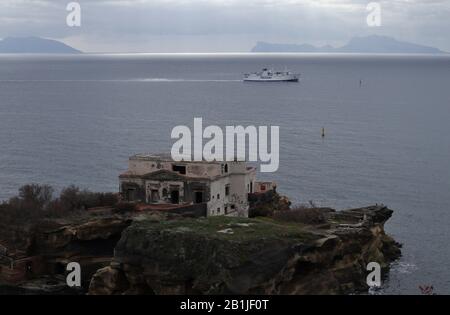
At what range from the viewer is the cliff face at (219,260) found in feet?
147

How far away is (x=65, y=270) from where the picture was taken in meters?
57.7

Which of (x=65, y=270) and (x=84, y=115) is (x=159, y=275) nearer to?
(x=65, y=270)

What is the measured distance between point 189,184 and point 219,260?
20.9 m

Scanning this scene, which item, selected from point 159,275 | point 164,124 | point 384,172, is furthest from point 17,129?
point 159,275

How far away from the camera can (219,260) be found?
45062 mm

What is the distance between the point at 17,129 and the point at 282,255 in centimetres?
10372

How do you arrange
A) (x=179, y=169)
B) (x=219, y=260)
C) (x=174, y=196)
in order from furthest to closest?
(x=179, y=169) < (x=174, y=196) < (x=219, y=260)

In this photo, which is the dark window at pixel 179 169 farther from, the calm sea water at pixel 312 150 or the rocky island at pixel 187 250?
the calm sea water at pixel 312 150

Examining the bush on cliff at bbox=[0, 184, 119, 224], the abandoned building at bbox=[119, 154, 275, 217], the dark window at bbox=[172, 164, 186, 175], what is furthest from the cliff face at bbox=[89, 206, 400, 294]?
the dark window at bbox=[172, 164, 186, 175]

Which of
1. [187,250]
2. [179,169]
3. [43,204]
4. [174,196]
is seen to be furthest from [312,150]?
[187,250]

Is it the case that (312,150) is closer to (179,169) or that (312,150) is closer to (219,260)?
(179,169)

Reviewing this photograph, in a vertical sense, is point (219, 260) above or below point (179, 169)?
below

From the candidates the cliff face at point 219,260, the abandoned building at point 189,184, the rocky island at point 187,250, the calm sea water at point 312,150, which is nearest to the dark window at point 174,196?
the abandoned building at point 189,184

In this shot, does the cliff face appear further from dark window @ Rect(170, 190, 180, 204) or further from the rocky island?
dark window @ Rect(170, 190, 180, 204)
